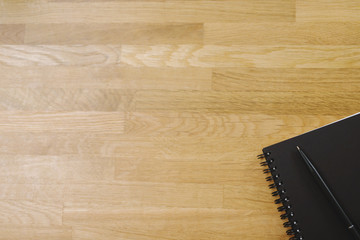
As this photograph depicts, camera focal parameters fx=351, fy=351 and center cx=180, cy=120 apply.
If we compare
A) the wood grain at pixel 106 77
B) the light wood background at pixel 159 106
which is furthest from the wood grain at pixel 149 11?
the wood grain at pixel 106 77

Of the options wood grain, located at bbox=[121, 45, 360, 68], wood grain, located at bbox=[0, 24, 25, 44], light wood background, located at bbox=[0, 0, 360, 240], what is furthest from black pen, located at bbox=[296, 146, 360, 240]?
wood grain, located at bbox=[0, 24, 25, 44]

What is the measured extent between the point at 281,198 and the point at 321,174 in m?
0.13

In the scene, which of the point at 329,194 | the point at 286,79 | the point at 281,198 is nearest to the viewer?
the point at 329,194

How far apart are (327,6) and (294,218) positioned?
2.17 ft

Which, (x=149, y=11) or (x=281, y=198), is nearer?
(x=281, y=198)

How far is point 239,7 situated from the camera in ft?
3.68

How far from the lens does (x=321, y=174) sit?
2.91 ft

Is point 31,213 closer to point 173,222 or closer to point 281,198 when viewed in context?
point 173,222

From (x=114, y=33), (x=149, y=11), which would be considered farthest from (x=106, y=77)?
(x=149, y=11)

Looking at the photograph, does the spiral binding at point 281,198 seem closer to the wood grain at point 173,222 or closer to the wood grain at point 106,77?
the wood grain at point 173,222

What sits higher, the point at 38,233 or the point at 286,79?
the point at 286,79

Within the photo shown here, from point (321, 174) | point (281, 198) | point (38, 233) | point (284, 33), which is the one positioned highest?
point (284, 33)

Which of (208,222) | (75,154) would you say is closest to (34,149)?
(75,154)

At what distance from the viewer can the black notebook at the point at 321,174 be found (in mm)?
848
